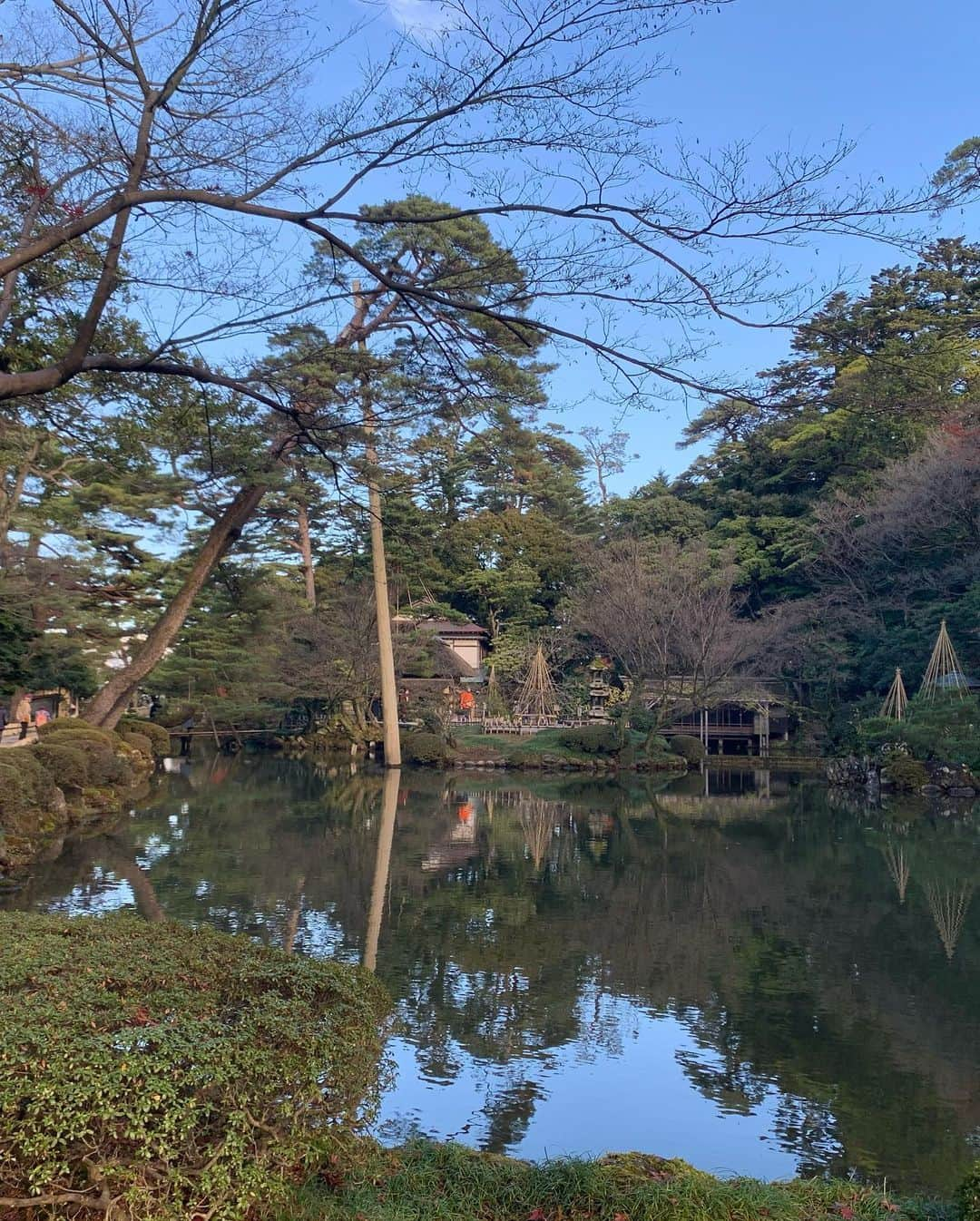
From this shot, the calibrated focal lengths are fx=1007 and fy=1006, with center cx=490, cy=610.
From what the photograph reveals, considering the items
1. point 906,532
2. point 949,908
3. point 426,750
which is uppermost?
point 906,532

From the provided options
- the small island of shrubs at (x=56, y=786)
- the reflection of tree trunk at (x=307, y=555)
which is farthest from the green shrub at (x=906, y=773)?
the reflection of tree trunk at (x=307, y=555)

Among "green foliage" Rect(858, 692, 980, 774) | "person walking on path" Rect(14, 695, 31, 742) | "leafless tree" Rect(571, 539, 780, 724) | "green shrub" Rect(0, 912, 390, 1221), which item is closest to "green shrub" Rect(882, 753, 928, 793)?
"green foliage" Rect(858, 692, 980, 774)

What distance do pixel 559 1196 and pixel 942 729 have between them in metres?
18.0

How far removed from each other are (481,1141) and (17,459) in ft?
22.2

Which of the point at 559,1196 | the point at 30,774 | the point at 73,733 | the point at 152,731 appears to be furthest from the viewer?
the point at 152,731

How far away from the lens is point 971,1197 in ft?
8.48

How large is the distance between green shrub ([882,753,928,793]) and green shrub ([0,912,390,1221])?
18.3m

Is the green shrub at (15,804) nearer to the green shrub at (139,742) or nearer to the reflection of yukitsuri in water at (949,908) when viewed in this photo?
the reflection of yukitsuri in water at (949,908)

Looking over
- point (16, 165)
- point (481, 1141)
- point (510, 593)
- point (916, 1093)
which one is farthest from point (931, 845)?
point (510, 593)

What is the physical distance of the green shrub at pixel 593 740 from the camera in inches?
914

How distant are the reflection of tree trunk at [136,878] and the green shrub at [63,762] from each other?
1900 millimetres

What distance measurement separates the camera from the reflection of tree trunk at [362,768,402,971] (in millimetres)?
6705

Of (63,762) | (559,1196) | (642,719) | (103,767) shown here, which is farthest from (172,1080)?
(642,719)

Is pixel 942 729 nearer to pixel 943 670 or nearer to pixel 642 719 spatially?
pixel 943 670
